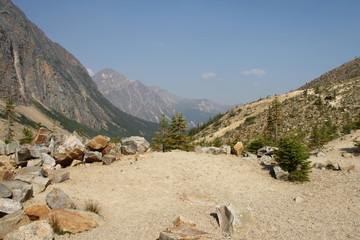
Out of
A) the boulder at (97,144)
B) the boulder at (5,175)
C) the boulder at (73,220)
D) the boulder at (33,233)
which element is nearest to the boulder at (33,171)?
the boulder at (5,175)

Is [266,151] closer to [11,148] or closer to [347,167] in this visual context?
[347,167]

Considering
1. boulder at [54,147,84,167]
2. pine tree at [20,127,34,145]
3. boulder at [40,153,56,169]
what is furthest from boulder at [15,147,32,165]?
pine tree at [20,127,34,145]

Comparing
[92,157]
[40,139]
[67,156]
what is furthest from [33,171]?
[40,139]

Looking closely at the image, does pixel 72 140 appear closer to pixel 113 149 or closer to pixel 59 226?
pixel 113 149

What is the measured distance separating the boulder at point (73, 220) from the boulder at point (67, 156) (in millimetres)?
10843

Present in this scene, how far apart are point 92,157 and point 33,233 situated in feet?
43.8

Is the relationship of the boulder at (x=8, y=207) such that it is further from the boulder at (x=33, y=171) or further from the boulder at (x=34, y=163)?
the boulder at (x=34, y=163)

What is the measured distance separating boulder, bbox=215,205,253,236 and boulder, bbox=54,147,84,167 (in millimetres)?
15029

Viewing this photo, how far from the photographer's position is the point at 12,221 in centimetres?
964

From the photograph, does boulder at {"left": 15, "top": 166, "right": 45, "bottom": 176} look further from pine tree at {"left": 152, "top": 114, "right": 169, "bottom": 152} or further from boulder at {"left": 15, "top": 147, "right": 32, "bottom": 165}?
pine tree at {"left": 152, "top": 114, "right": 169, "bottom": 152}

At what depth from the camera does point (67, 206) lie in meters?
12.5

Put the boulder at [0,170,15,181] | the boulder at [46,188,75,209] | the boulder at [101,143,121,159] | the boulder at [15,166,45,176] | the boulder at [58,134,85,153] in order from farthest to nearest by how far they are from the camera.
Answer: the boulder at [101,143,121,159], the boulder at [58,134,85,153], the boulder at [15,166,45,176], the boulder at [0,170,15,181], the boulder at [46,188,75,209]

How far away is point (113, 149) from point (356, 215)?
740 inches

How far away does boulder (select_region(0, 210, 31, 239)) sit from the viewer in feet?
30.4
